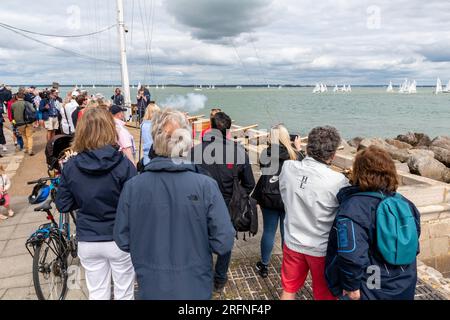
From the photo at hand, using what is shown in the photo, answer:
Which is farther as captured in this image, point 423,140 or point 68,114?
point 423,140

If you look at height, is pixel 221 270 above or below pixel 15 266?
above

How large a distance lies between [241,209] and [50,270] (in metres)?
2.04

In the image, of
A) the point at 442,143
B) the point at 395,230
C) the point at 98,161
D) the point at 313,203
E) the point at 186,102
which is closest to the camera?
the point at 395,230

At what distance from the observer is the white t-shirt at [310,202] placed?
248 cm

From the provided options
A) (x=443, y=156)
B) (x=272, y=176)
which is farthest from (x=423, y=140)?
(x=272, y=176)

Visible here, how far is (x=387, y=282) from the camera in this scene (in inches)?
86.6

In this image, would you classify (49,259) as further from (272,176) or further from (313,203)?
(313,203)

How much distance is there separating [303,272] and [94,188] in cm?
187

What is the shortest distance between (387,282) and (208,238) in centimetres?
129

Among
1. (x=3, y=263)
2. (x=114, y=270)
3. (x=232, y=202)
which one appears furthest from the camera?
(x=3, y=263)

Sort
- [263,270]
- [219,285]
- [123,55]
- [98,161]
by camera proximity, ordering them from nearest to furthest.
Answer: [98,161] → [219,285] → [263,270] → [123,55]

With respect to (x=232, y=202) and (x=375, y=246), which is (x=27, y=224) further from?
(x=375, y=246)

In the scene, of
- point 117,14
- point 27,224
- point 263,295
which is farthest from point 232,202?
point 117,14

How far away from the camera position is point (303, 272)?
9.18ft
